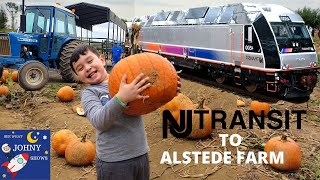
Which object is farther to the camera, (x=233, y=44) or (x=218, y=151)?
(x=233, y=44)

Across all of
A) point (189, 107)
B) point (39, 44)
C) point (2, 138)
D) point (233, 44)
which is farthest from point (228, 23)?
point (2, 138)

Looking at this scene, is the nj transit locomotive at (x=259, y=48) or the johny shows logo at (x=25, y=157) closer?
the johny shows logo at (x=25, y=157)

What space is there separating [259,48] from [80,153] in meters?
7.00

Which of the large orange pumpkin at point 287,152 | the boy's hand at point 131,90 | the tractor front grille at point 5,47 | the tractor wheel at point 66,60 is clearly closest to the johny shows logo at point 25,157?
the boy's hand at point 131,90

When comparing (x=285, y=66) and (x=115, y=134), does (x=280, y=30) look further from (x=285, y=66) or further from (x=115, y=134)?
(x=115, y=134)

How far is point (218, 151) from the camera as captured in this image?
484cm

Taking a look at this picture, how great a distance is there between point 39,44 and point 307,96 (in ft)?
28.2

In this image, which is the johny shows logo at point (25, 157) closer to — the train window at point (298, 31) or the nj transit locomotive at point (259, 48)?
the nj transit locomotive at point (259, 48)

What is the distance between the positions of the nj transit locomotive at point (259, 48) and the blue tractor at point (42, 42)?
16.2ft

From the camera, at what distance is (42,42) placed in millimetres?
11180

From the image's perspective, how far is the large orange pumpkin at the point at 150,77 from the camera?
6.57 feet

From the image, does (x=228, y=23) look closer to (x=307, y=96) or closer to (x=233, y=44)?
(x=233, y=44)

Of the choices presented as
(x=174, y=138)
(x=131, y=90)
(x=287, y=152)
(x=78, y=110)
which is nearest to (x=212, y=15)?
(x=78, y=110)

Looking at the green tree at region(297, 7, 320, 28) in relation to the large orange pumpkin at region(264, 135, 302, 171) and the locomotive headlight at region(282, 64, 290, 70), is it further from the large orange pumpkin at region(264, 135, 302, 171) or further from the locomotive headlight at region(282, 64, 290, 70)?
the large orange pumpkin at region(264, 135, 302, 171)
